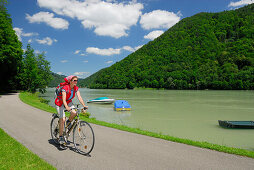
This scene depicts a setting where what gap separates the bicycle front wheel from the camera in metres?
4.66

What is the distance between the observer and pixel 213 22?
14150 centimetres

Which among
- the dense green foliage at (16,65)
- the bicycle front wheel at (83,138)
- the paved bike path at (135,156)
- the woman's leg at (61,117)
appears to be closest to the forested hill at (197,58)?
the dense green foliage at (16,65)

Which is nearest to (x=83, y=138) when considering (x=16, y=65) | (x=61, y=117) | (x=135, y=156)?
(x=61, y=117)

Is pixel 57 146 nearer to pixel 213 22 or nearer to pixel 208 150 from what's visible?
pixel 208 150

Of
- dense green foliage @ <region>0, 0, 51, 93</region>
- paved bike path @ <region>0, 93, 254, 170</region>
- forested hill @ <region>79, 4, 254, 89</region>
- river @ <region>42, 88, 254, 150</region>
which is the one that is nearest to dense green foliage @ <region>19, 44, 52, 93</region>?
dense green foliage @ <region>0, 0, 51, 93</region>

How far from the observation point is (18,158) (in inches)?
169

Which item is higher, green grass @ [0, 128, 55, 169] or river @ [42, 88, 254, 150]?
green grass @ [0, 128, 55, 169]

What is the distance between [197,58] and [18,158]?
405ft

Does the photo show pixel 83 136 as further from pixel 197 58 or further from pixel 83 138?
pixel 197 58

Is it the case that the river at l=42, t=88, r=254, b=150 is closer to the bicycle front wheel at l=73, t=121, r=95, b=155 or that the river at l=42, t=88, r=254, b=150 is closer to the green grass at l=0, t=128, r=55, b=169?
the bicycle front wheel at l=73, t=121, r=95, b=155

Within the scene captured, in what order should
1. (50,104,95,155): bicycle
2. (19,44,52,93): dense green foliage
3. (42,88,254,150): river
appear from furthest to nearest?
(19,44,52,93): dense green foliage, (42,88,254,150): river, (50,104,95,155): bicycle

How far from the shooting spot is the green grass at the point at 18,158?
A: 3.90 m

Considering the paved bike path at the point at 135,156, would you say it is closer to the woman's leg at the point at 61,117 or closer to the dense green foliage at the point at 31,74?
the woman's leg at the point at 61,117

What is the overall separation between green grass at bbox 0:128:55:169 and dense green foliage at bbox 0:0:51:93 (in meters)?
24.1
